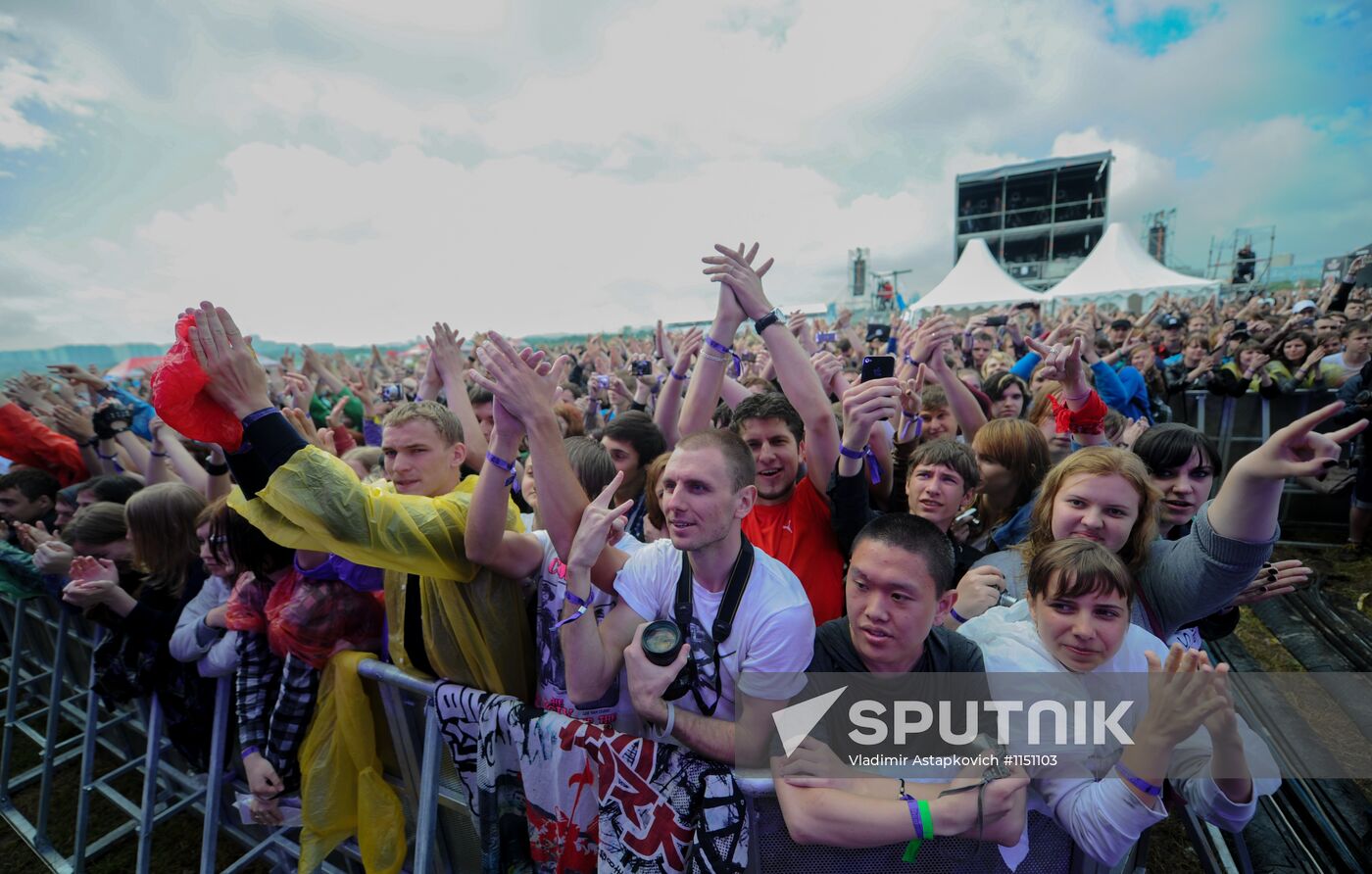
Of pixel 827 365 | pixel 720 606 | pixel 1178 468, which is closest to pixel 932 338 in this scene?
pixel 827 365

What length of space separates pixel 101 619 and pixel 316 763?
1655 mm

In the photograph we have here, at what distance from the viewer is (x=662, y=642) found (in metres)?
1.67

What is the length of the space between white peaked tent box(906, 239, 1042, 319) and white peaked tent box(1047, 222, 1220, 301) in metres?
1.85

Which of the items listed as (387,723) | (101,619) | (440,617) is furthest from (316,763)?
(101,619)

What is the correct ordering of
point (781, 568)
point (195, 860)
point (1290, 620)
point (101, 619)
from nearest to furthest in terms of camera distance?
point (781, 568)
point (101, 619)
point (195, 860)
point (1290, 620)

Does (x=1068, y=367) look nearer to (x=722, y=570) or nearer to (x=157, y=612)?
(x=722, y=570)

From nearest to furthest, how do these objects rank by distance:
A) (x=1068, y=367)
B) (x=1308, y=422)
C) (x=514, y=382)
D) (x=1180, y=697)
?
(x=1180, y=697), (x=1308, y=422), (x=514, y=382), (x=1068, y=367)

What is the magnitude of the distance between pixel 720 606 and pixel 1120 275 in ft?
83.0

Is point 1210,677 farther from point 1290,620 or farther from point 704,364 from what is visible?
point 1290,620

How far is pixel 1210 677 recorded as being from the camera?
128 centimetres

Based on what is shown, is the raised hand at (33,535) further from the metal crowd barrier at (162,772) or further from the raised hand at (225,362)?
the raised hand at (225,362)

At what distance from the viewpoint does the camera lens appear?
1.65 meters

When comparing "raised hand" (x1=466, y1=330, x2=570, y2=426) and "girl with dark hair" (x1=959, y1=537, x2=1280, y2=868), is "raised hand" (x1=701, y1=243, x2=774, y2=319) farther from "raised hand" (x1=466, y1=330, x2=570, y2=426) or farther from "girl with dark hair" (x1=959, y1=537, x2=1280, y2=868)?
"girl with dark hair" (x1=959, y1=537, x2=1280, y2=868)

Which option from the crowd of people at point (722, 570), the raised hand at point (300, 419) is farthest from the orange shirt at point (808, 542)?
the raised hand at point (300, 419)
